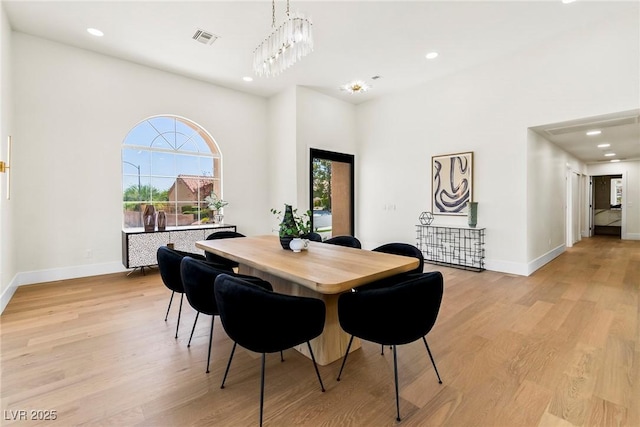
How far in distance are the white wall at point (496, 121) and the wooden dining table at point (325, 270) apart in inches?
137

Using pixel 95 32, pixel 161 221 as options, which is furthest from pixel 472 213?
pixel 95 32

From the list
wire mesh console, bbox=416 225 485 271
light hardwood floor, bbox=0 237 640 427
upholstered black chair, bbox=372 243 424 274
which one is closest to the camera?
light hardwood floor, bbox=0 237 640 427

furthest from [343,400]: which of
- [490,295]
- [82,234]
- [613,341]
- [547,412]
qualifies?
[82,234]

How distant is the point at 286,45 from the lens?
2676mm

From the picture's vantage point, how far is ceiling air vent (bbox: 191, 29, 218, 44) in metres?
3.83

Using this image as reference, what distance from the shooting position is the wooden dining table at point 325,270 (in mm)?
1648

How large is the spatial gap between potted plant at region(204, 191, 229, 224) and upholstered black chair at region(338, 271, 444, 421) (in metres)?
4.37

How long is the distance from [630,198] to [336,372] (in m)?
11.2

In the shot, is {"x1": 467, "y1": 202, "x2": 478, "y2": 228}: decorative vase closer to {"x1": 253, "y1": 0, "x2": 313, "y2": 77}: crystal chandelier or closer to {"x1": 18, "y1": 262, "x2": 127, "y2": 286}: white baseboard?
{"x1": 253, "y1": 0, "x2": 313, "y2": 77}: crystal chandelier

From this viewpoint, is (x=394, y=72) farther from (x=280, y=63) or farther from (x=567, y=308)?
(x=567, y=308)

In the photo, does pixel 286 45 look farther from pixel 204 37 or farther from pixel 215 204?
pixel 215 204

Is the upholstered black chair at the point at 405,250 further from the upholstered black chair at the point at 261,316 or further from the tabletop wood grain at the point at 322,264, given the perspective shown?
the upholstered black chair at the point at 261,316

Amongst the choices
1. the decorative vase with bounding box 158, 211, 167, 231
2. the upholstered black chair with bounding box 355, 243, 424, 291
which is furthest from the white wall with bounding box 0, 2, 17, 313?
the upholstered black chair with bounding box 355, 243, 424, 291

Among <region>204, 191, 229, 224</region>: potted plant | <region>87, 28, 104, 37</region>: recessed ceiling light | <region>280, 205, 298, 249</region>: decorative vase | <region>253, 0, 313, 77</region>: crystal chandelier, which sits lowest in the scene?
<region>280, 205, 298, 249</region>: decorative vase
